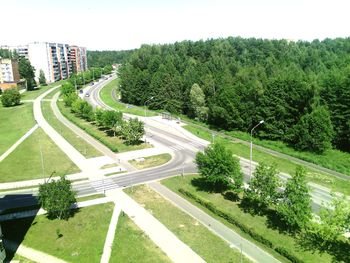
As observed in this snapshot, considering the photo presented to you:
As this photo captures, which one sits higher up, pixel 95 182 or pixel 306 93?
pixel 306 93

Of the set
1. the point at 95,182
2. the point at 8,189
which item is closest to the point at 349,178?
the point at 95,182

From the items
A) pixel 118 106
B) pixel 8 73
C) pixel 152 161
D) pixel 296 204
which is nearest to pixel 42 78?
pixel 8 73

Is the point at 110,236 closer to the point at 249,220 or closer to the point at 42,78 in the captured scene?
the point at 249,220

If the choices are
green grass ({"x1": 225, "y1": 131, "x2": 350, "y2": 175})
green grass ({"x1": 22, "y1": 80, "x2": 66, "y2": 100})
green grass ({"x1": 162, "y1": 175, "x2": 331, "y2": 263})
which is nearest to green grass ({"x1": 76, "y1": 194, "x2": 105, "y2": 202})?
green grass ({"x1": 162, "y1": 175, "x2": 331, "y2": 263})

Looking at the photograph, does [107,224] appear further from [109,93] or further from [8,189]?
[109,93]

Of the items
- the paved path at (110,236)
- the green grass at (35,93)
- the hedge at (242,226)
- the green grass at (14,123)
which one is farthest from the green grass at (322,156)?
the green grass at (35,93)

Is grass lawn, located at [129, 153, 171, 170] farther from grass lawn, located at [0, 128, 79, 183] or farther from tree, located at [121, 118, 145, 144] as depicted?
grass lawn, located at [0, 128, 79, 183]
